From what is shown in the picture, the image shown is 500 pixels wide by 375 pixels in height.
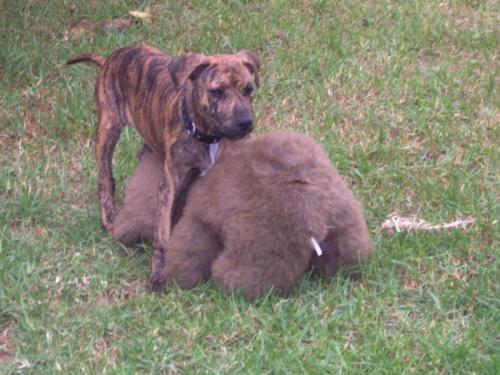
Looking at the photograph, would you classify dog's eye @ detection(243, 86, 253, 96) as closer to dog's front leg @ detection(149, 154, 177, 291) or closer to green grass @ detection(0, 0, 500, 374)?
Answer: dog's front leg @ detection(149, 154, 177, 291)

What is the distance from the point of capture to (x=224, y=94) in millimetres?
4859

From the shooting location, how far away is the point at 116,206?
5.62 meters

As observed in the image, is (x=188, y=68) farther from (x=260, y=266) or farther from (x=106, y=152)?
(x=260, y=266)

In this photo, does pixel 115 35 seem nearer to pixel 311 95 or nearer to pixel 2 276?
pixel 311 95

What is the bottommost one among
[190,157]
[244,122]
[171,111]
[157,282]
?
[157,282]


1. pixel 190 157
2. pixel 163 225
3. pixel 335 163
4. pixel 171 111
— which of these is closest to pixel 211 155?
pixel 190 157

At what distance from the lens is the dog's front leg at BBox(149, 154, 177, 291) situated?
4.79m

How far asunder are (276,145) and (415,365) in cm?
130

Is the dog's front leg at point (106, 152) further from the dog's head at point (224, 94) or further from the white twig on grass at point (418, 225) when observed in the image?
the white twig on grass at point (418, 225)

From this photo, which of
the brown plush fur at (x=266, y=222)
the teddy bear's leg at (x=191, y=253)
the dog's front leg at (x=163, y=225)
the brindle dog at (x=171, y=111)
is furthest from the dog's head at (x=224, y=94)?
the teddy bear's leg at (x=191, y=253)

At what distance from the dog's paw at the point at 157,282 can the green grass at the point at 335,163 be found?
7 centimetres

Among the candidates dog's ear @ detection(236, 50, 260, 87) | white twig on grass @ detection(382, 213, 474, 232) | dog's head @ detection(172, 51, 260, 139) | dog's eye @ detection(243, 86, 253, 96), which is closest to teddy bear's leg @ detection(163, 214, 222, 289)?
dog's head @ detection(172, 51, 260, 139)

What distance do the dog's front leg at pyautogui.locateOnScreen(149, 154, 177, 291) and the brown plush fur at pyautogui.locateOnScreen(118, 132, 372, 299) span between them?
12cm

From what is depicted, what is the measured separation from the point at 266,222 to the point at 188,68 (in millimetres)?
1091
